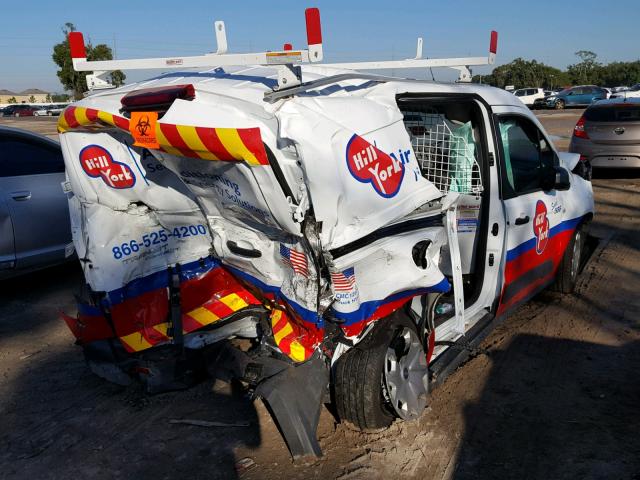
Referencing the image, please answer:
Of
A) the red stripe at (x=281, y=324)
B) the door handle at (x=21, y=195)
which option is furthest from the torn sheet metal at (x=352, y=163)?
the door handle at (x=21, y=195)

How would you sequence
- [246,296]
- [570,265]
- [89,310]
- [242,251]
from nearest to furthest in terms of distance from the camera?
1. [242,251]
2. [89,310]
3. [246,296]
4. [570,265]

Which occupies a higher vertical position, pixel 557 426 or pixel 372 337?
pixel 372 337

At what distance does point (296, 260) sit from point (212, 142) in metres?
0.79

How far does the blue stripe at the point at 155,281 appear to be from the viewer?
3771mm

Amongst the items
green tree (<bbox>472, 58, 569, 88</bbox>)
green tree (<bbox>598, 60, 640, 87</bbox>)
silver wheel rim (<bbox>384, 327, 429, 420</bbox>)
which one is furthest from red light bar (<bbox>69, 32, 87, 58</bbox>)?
green tree (<bbox>598, 60, 640, 87</bbox>)

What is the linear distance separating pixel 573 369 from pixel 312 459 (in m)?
2.10

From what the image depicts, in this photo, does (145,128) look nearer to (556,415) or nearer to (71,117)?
(71,117)

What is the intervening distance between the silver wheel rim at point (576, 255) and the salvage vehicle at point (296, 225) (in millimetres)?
1191

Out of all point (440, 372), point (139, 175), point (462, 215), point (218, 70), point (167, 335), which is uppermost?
point (218, 70)

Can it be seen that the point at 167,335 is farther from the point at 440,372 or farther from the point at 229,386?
the point at 440,372

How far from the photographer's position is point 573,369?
14.3 ft

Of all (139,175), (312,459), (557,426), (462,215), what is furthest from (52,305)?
(557,426)

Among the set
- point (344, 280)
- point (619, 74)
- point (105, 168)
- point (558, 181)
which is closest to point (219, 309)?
point (105, 168)

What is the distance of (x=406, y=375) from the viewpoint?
3611 mm
